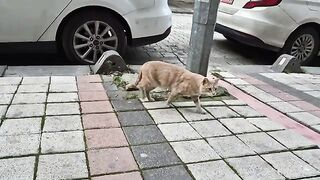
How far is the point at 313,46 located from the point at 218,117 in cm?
347

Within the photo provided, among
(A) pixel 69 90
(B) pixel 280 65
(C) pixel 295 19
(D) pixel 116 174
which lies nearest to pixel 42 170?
(D) pixel 116 174

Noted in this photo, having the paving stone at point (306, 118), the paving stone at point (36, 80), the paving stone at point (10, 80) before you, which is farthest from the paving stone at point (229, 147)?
the paving stone at point (10, 80)

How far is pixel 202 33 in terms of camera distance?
3592mm

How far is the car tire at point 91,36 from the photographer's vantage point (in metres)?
4.28

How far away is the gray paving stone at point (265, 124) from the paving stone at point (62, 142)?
5.14 ft

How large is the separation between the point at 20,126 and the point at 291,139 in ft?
7.28

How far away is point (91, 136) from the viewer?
2576 mm

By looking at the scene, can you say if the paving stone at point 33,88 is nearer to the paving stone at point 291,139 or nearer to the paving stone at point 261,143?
the paving stone at point 261,143

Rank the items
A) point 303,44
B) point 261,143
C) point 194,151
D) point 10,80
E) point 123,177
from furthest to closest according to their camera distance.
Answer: point 303,44
point 10,80
point 261,143
point 194,151
point 123,177

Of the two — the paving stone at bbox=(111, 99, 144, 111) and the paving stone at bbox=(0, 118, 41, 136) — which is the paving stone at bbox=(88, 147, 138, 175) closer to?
the paving stone at bbox=(0, 118, 41, 136)

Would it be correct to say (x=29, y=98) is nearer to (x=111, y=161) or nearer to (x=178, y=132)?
(x=111, y=161)

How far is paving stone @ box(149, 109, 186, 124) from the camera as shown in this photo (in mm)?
2967

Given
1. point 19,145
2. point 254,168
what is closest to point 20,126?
point 19,145


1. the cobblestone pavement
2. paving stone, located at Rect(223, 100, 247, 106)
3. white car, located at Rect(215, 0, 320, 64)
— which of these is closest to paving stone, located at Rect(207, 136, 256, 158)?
the cobblestone pavement
